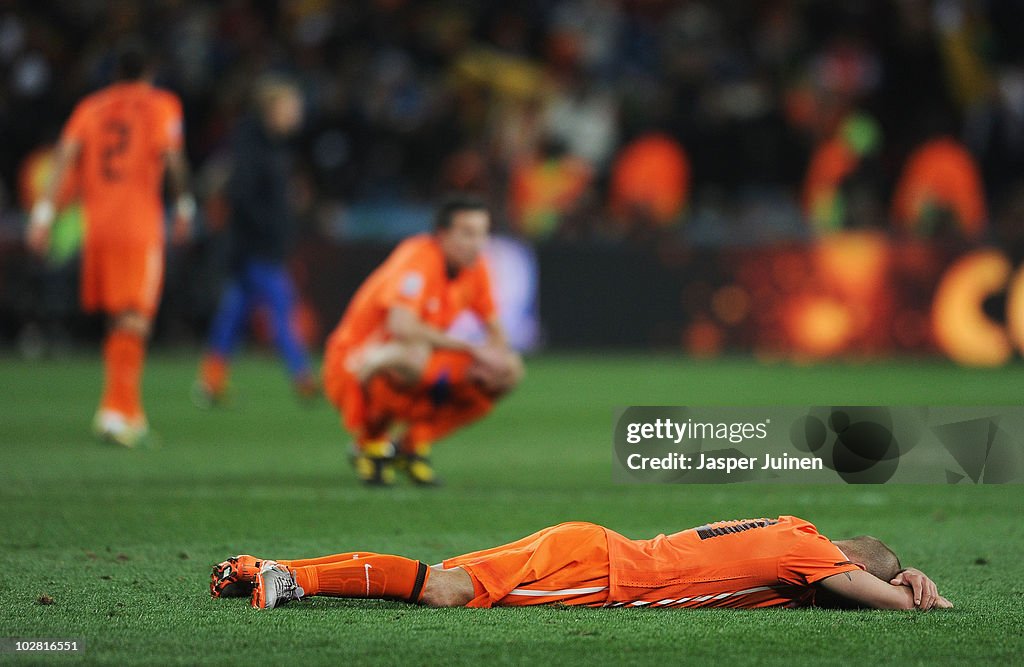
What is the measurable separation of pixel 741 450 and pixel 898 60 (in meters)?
14.3

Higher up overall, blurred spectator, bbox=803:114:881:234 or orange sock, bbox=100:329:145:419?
blurred spectator, bbox=803:114:881:234

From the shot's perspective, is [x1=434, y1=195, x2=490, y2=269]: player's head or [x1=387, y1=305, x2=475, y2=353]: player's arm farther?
[x1=434, y1=195, x2=490, y2=269]: player's head

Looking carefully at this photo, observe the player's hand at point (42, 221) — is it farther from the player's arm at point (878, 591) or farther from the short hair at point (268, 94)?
the player's arm at point (878, 591)

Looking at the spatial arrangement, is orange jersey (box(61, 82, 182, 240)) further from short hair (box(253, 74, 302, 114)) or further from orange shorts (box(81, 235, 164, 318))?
short hair (box(253, 74, 302, 114))

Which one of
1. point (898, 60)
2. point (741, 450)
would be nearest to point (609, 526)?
point (741, 450)

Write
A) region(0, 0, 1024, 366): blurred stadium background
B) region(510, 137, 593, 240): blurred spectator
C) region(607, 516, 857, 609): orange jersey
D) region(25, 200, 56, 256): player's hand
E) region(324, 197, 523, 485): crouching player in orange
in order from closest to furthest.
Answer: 1. region(607, 516, 857, 609): orange jersey
2. region(324, 197, 523, 485): crouching player in orange
3. region(25, 200, 56, 256): player's hand
4. region(0, 0, 1024, 366): blurred stadium background
5. region(510, 137, 593, 240): blurred spectator

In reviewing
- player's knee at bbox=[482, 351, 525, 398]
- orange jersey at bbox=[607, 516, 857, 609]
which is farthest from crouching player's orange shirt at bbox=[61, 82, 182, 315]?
orange jersey at bbox=[607, 516, 857, 609]

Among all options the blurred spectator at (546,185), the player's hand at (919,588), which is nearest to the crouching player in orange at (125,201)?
the player's hand at (919,588)

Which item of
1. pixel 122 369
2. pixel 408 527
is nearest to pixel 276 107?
pixel 122 369

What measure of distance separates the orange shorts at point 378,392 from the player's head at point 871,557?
3.31m

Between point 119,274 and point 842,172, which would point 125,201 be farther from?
point 842,172

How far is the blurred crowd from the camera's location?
1733cm

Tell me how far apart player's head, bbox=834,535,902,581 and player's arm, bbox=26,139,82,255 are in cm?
592

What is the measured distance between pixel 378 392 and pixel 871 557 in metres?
3.55
